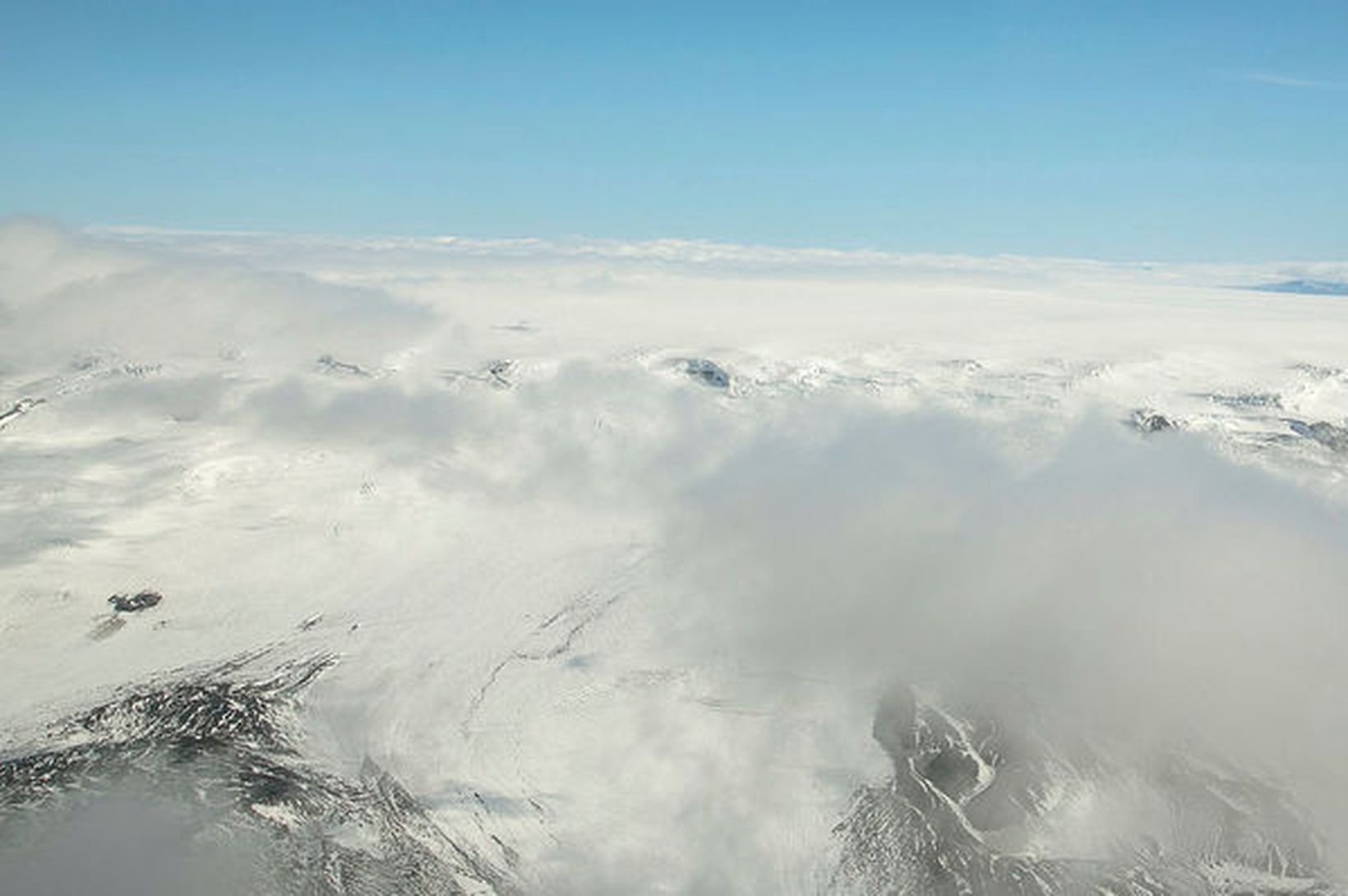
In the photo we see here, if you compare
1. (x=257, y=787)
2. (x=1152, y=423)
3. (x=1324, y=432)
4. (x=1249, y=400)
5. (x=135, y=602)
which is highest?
(x=1249, y=400)

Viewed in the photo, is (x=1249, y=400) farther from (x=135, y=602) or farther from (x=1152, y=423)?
(x=135, y=602)

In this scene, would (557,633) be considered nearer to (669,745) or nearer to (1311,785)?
(669,745)

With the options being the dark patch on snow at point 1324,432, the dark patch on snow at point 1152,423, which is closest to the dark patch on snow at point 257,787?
the dark patch on snow at point 1152,423

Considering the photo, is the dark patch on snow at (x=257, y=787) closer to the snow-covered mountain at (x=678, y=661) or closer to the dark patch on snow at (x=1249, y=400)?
the snow-covered mountain at (x=678, y=661)

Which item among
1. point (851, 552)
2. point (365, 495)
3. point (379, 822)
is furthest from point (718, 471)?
point (379, 822)

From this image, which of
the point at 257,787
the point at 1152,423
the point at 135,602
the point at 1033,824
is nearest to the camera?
the point at 257,787

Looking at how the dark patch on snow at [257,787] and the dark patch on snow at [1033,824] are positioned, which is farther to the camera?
the dark patch on snow at [1033,824]

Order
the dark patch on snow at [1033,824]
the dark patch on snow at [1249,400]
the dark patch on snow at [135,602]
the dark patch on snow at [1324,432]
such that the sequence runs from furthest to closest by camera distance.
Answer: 1. the dark patch on snow at [1249,400]
2. the dark patch on snow at [1324,432]
3. the dark patch on snow at [135,602]
4. the dark patch on snow at [1033,824]

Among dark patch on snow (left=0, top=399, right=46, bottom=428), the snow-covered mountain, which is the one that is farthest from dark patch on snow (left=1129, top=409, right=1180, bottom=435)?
dark patch on snow (left=0, top=399, right=46, bottom=428)

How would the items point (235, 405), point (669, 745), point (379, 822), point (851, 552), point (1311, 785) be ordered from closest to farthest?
point (379, 822), point (1311, 785), point (669, 745), point (851, 552), point (235, 405)

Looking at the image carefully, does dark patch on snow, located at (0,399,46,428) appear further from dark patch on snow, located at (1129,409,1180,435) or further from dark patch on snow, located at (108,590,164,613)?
dark patch on snow, located at (1129,409,1180,435)

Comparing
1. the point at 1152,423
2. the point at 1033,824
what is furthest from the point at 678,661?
the point at 1152,423
